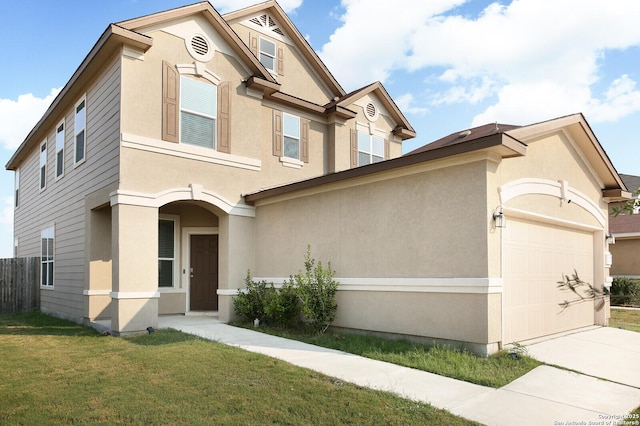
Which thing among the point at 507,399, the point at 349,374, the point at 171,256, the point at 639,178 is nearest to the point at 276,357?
the point at 349,374

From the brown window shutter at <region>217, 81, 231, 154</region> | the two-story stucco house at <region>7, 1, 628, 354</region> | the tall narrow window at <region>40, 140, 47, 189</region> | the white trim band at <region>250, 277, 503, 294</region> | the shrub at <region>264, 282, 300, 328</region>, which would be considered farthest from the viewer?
the tall narrow window at <region>40, 140, 47, 189</region>

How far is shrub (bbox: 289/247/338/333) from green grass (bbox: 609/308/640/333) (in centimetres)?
722

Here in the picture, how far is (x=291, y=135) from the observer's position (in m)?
14.5

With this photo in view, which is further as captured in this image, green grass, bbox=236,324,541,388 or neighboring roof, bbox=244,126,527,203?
neighboring roof, bbox=244,126,527,203

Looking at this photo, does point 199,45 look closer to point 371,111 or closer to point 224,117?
point 224,117

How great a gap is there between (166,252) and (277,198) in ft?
12.5

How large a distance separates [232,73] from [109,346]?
7202 mm

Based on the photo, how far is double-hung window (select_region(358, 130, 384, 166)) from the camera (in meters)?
16.5

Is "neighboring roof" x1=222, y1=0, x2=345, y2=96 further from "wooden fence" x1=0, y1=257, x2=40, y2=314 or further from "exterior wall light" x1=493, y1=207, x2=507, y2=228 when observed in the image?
"wooden fence" x1=0, y1=257, x2=40, y2=314

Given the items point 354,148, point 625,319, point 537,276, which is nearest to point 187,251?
point 354,148

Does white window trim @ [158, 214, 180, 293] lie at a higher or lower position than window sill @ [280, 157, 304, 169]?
lower

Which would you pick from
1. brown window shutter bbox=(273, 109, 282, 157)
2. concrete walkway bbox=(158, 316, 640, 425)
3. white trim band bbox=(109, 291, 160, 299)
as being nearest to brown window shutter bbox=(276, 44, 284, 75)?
brown window shutter bbox=(273, 109, 282, 157)

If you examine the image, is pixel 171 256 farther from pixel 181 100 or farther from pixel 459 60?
pixel 459 60

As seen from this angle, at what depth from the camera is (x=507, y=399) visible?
580 centimetres
